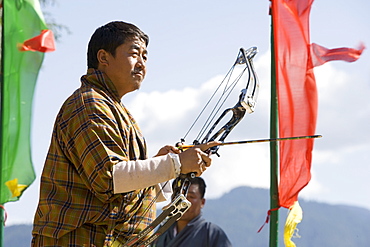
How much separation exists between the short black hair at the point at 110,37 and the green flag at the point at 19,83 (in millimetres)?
2116

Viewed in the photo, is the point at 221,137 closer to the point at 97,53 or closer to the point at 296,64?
the point at 97,53

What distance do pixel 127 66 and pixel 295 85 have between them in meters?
2.02

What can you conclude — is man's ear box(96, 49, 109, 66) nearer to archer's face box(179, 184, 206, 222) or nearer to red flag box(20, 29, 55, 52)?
red flag box(20, 29, 55, 52)

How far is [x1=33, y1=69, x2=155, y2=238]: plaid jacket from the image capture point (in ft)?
9.37

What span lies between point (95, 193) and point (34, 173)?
262 centimetres

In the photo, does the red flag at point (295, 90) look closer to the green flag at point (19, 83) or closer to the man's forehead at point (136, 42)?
the green flag at point (19, 83)

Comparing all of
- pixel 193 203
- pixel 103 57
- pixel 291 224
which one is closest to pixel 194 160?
pixel 103 57

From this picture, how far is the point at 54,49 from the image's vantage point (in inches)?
208

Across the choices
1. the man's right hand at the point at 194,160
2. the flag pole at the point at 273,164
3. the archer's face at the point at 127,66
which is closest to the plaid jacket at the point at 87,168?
the archer's face at the point at 127,66

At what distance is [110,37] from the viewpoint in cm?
318

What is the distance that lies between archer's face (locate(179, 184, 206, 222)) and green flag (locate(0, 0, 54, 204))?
62.7 inches

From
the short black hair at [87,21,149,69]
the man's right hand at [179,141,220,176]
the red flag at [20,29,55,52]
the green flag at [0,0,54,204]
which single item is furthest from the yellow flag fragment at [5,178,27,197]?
the man's right hand at [179,141,220,176]

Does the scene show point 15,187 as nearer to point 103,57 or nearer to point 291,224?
point 291,224

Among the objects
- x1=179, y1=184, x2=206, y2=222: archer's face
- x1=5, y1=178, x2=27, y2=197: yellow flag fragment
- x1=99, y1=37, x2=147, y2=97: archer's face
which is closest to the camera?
x1=99, y1=37, x2=147, y2=97: archer's face
